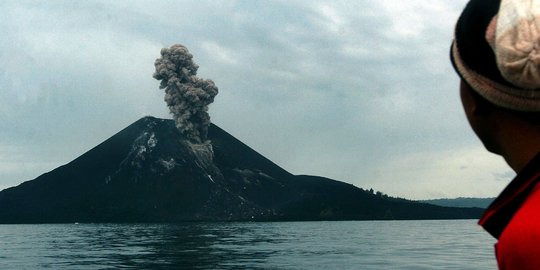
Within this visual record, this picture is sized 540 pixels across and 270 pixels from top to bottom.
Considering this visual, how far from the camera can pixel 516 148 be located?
79.2 inches

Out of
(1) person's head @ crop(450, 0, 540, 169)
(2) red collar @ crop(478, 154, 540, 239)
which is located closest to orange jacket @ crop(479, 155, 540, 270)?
(2) red collar @ crop(478, 154, 540, 239)

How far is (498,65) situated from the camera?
183 cm

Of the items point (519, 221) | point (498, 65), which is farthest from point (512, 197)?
point (498, 65)

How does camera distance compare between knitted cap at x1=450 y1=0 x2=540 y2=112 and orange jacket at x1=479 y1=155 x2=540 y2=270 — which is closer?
orange jacket at x1=479 y1=155 x2=540 y2=270

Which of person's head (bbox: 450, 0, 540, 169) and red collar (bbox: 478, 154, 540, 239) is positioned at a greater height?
person's head (bbox: 450, 0, 540, 169)

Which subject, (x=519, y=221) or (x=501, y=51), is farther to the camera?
(x=501, y=51)

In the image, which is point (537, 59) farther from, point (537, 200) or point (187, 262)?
point (187, 262)

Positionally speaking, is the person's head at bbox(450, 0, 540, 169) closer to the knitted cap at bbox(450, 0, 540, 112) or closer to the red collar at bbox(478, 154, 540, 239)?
the knitted cap at bbox(450, 0, 540, 112)

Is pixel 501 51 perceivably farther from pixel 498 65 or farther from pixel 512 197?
pixel 512 197

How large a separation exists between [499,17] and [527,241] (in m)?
0.65

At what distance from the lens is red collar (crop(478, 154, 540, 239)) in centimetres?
179

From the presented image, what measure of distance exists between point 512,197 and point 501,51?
1.34 ft

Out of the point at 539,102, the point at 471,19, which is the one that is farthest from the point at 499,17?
the point at 539,102

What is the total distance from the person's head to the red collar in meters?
0.19
